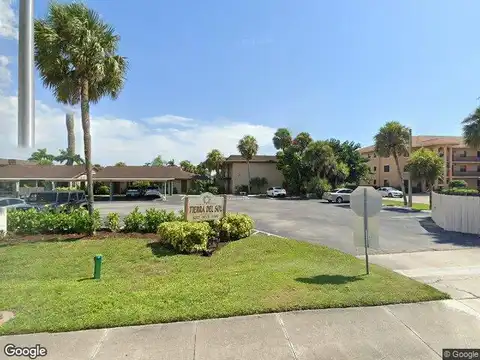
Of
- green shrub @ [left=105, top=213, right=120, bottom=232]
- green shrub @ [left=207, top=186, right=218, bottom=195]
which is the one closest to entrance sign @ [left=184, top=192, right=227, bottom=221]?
green shrub @ [left=105, top=213, right=120, bottom=232]

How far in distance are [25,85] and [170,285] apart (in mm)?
5351

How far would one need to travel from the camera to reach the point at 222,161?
184 feet

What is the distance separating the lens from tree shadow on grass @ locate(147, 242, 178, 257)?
9.43 m

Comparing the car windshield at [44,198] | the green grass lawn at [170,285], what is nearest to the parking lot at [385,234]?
the green grass lawn at [170,285]

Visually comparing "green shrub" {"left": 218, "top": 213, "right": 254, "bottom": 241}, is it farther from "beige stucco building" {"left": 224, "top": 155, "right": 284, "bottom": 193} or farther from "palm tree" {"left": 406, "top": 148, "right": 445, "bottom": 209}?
"beige stucco building" {"left": 224, "top": 155, "right": 284, "bottom": 193}

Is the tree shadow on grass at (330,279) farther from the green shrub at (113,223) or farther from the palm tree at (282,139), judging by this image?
the palm tree at (282,139)

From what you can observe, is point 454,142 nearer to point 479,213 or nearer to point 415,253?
point 479,213

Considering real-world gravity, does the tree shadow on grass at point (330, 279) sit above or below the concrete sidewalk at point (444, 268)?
above

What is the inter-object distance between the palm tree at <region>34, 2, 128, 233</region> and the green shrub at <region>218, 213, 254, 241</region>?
16.3 feet

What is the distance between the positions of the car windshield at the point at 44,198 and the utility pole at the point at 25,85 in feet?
65.8

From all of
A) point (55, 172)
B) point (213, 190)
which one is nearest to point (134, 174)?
point (55, 172)

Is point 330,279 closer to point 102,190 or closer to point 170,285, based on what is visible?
point 170,285

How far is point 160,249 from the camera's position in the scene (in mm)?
9812

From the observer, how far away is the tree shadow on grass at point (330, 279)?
21.8ft
